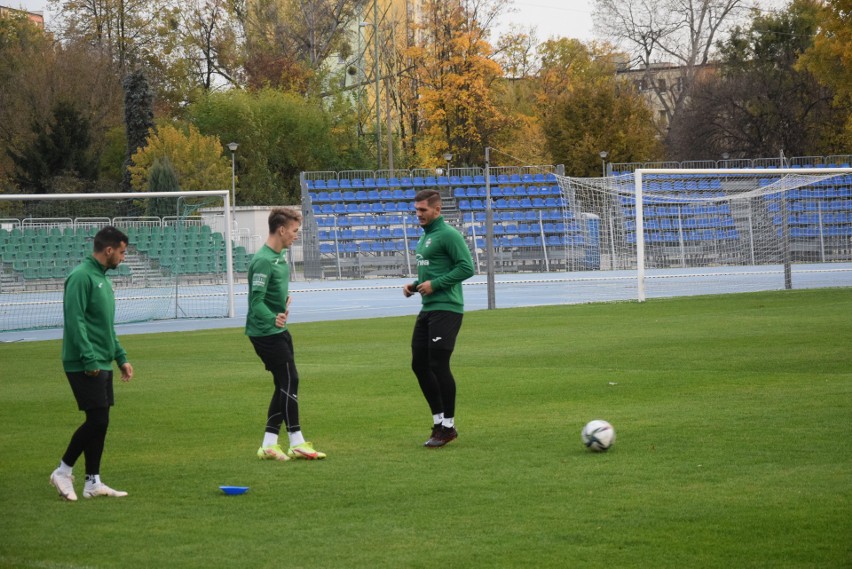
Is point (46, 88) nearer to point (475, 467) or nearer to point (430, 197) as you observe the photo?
point (430, 197)

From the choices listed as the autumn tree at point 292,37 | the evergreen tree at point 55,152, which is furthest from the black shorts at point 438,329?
the autumn tree at point 292,37

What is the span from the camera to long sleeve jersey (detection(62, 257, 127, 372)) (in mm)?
7645

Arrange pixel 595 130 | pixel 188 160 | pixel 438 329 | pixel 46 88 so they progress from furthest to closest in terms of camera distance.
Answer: pixel 46 88 → pixel 595 130 → pixel 188 160 → pixel 438 329

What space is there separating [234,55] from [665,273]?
137ft

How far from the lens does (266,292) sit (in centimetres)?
899

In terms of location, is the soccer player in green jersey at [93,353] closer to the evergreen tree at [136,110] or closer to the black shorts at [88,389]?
the black shorts at [88,389]

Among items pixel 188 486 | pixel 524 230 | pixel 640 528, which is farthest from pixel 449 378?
pixel 524 230

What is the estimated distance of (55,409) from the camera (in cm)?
1220

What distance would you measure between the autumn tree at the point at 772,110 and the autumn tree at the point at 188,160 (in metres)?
24.9

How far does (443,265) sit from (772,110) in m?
54.9

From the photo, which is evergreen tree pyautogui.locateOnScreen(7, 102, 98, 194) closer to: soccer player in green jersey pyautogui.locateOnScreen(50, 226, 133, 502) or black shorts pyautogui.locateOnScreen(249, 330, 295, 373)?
black shorts pyautogui.locateOnScreen(249, 330, 295, 373)

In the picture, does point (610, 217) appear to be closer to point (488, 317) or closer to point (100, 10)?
point (488, 317)

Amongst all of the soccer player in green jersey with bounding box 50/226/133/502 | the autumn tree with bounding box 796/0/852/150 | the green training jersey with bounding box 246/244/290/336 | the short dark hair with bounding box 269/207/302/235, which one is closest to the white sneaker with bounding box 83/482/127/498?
the soccer player in green jersey with bounding box 50/226/133/502

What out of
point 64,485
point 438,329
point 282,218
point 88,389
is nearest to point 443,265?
point 438,329
